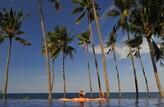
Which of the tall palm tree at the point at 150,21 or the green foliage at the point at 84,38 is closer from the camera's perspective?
the tall palm tree at the point at 150,21

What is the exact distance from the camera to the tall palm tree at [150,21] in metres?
39.9

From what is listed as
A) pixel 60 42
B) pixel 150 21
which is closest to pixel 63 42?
pixel 60 42

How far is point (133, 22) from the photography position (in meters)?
41.7

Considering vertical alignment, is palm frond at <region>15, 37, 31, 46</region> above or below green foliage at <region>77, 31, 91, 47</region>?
below

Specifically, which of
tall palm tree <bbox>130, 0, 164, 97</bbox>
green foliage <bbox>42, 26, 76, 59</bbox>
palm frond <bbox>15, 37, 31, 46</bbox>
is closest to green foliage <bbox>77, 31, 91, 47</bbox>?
green foliage <bbox>42, 26, 76, 59</bbox>

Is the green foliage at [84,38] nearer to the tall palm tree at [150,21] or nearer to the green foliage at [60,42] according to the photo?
the green foliage at [60,42]

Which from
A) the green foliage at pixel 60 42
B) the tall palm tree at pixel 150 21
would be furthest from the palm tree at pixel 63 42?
the tall palm tree at pixel 150 21

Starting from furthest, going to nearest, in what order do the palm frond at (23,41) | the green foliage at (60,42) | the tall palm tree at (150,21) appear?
the green foliage at (60,42) < the palm frond at (23,41) < the tall palm tree at (150,21)

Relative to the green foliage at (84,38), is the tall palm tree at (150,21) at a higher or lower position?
lower

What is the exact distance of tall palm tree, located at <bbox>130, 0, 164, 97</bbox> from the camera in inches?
1570

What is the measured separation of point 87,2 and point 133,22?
17.4 meters

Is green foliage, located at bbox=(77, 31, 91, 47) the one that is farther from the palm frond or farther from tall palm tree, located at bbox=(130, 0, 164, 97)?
tall palm tree, located at bbox=(130, 0, 164, 97)

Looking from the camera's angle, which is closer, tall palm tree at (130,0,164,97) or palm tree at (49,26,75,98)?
tall palm tree at (130,0,164,97)

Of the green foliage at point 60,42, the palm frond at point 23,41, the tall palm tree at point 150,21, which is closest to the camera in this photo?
the tall palm tree at point 150,21
